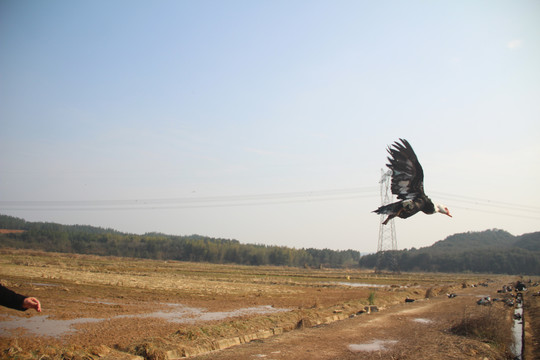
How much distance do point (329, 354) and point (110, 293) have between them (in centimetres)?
2130

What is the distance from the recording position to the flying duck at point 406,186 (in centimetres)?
847

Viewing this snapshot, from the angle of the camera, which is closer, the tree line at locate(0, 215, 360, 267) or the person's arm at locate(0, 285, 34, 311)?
the person's arm at locate(0, 285, 34, 311)

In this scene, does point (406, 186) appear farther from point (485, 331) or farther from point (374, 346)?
point (485, 331)

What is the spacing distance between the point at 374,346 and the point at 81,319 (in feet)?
41.8

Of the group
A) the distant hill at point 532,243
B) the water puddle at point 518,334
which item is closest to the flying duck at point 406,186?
the water puddle at point 518,334

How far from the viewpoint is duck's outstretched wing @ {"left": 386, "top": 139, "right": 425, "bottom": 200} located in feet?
29.6

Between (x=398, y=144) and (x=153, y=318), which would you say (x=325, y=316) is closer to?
(x=153, y=318)

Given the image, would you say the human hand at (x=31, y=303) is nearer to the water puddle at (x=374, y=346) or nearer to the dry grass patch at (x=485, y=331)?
the water puddle at (x=374, y=346)

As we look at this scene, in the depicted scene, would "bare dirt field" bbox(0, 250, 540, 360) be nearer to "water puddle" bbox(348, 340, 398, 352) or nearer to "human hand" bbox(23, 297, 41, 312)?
"water puddle" bbox(348, 340, 398, 352)

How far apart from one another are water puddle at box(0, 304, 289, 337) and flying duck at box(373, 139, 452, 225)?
497 inches

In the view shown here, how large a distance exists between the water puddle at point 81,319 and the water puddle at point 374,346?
329 inches

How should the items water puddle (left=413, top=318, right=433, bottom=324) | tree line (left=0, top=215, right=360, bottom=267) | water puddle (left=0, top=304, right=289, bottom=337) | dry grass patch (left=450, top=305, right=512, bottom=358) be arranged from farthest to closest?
Answer: tree line (left=0, top=215, right=360, bottom=267), water puddle (left=413, top=318, right=433, bottom=324), dry grass patch (left=450, top=305, right=512, bottom=358), water puddle (left=0, top=304, right=289, bottom=337)

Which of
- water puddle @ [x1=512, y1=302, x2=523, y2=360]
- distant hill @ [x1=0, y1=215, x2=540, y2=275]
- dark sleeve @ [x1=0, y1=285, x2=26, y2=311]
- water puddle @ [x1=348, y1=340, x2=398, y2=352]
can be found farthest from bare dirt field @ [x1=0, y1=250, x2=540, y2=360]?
distant hill @ [x1=0, y1=215, x2=540, y2=275]

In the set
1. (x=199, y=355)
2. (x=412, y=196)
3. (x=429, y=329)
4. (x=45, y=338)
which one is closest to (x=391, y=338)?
(x=429, y=329)
